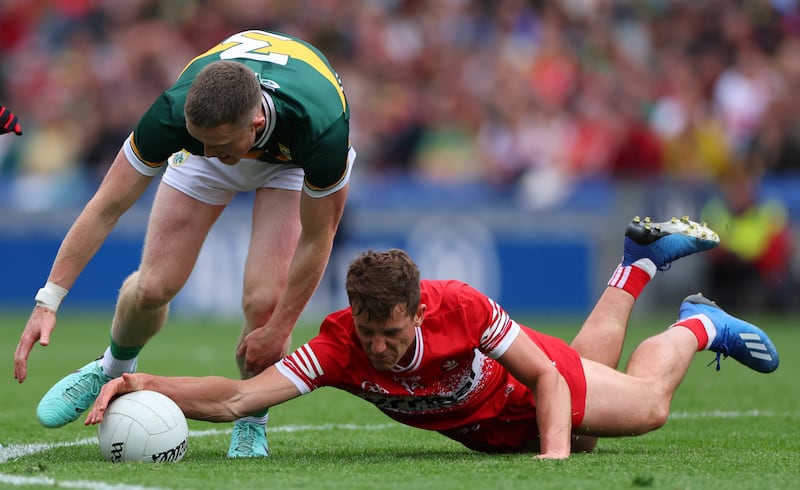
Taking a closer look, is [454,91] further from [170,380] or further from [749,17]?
[170,380]

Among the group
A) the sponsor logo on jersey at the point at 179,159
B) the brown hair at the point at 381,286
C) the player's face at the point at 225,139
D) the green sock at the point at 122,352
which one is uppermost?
the player's face at the point at 225,139

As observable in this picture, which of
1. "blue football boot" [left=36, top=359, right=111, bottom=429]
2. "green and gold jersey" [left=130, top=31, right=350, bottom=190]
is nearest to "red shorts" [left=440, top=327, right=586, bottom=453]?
"green and gold jersey" [left=130, top=31, right=350, bottom=190]

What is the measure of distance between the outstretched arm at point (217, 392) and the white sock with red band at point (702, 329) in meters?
2.27

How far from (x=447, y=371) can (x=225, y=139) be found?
143cm

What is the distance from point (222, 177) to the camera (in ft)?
20.7

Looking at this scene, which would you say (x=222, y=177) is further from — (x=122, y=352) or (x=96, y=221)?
(x=122, y=352)

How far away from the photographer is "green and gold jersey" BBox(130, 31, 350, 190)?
554 centimetres

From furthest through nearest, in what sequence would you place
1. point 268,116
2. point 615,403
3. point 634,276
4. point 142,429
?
point 634,276 < point 615,403 < point 268,116 < point 142,429

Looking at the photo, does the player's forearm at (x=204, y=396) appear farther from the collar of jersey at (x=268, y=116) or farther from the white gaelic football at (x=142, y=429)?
the collar of jersey at (x=268, y=116)

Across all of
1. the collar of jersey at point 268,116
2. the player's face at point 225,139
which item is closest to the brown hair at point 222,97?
the player's face at point 225,139

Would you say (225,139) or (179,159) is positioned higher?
(225,139)

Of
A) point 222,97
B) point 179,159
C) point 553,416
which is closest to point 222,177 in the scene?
point 179,159

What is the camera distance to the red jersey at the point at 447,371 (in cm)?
556

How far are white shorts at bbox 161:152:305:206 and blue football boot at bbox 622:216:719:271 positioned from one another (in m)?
1.89
